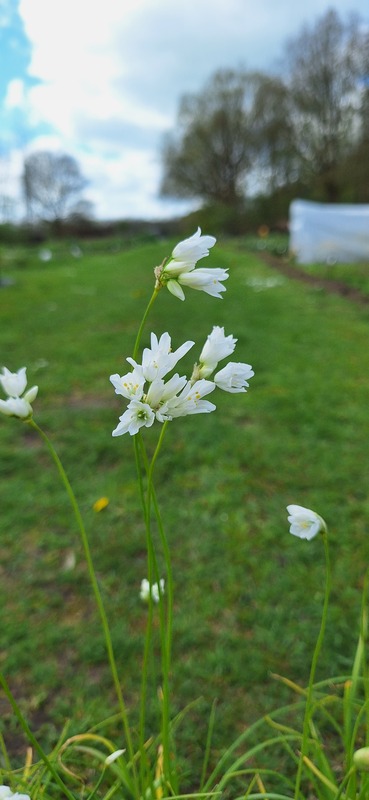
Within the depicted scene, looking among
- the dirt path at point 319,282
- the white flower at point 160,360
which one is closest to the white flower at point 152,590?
the white flower at point 160,360

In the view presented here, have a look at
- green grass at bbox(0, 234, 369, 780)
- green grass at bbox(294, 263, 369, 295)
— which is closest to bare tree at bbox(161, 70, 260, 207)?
green grass at bbox(294, 263, 369, 295)

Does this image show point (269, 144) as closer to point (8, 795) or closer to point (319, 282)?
point (319, 282)

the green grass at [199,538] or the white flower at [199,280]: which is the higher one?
the white flower at [199,280]

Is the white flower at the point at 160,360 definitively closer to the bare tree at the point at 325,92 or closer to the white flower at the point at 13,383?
the white flower at the point at 13,383

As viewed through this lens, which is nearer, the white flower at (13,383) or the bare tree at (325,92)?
the white flower at (13,383)

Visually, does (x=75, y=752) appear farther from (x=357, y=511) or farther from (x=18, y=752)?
(x=357, y=511)

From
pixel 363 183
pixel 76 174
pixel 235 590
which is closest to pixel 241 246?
pixel 363 183
